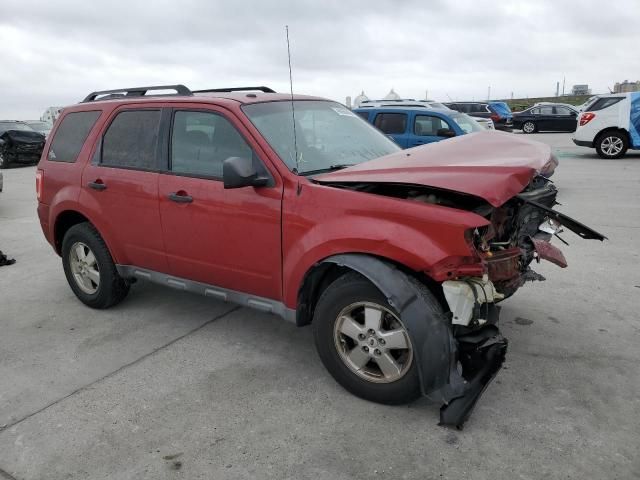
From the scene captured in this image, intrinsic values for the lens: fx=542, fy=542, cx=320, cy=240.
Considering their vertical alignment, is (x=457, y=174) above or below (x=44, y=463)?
above

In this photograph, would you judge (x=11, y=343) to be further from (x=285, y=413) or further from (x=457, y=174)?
(x=457, y=174)

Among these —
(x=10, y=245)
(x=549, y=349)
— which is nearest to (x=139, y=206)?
(x=549, y=349)

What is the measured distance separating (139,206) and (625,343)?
3.70 m

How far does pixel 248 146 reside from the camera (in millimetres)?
3596

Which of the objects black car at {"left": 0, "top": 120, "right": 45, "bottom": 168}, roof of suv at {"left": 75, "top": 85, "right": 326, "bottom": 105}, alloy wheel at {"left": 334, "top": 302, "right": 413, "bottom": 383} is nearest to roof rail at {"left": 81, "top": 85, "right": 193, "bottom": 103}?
roof of suv at {"left": 75, "top": 85, "right": 326, "bottom": 105}

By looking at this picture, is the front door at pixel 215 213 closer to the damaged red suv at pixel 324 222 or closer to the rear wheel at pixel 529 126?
the damaged red suv at pixel 324 222

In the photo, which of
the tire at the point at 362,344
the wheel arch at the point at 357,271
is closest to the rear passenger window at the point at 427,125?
the wheel arch at the point at 357,271

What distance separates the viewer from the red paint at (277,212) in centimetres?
287

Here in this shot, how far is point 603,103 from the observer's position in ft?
46.8

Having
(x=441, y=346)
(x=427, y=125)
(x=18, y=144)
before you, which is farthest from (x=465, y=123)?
(x=18, y=144)

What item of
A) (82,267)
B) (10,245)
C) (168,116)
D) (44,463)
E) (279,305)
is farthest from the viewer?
(10,245)

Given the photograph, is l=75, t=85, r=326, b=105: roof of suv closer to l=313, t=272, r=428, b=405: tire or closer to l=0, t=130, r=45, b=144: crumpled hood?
l=313, t=272, r=428, b=405: tire

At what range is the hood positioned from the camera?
2838mm

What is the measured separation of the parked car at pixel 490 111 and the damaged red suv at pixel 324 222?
22.3 meters
